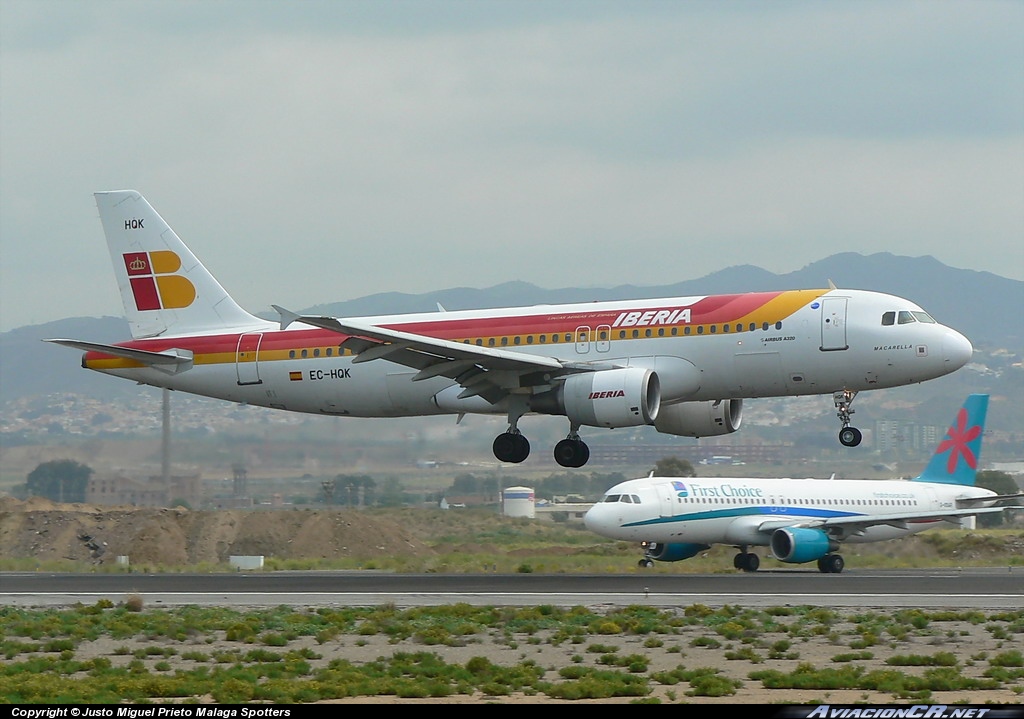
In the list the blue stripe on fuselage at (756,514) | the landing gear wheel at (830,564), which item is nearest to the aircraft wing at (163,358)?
the blue stripe on fuselage at (756,514)

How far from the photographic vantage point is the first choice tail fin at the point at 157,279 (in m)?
43.2

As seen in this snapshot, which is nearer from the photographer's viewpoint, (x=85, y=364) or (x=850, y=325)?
(x=850, y=325)

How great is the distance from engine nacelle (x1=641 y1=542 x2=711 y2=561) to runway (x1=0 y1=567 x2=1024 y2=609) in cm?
292

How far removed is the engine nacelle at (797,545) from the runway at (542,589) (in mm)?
868

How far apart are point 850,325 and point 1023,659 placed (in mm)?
15123

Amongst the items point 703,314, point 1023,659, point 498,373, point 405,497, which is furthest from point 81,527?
point 1023,659

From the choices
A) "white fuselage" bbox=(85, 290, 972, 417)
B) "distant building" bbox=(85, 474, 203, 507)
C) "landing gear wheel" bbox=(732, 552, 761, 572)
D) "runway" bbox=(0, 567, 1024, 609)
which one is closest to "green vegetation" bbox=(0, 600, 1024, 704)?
"runway" bbox=(0, 567, 1024, 609)

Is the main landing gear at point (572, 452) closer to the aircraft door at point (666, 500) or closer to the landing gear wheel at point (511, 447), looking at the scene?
the landing gear wheel at point (511, 447)

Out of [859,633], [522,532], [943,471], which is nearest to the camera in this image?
[859,633]

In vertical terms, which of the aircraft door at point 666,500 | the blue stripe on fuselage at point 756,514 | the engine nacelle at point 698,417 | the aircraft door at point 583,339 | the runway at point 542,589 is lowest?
the runway at point 542,589

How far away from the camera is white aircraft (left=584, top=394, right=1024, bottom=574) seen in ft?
148

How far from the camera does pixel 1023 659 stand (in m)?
21.0

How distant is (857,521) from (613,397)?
52.6 feet
